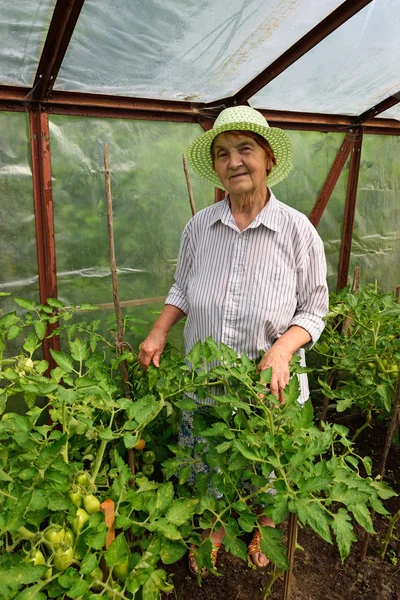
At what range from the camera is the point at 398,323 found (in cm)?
192

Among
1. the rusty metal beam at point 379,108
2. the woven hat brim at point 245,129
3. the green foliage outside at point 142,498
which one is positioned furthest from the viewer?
the rusty metal beam at point 379,108

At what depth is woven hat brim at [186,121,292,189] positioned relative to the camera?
1437 millimetres

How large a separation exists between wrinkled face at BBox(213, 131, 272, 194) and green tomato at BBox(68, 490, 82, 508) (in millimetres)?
995

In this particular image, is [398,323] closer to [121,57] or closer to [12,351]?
[121,57]

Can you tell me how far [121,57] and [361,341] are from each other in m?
1.52

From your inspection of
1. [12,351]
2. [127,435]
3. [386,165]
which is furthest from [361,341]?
[386,165]

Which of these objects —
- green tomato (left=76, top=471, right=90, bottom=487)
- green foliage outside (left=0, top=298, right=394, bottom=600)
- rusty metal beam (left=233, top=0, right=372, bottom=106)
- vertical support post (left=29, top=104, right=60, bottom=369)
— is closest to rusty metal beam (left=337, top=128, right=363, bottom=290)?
rusty metal beam (left=233, top=0, right=372, bottom=106)

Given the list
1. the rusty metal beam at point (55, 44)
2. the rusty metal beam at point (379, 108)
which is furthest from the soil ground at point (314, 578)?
the rusty metal beam at point (379, 108)

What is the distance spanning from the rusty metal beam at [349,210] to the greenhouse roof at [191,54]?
19.6 inches

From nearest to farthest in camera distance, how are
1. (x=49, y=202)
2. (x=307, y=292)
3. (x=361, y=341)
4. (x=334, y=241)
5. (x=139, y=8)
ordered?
(x=307, y=292) < (x=139, y=8) < (x=361, y=341) < (x=49, y=202) < (x=334, y=241)

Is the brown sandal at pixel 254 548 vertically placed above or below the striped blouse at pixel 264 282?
below

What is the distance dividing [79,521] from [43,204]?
1609 millimetres

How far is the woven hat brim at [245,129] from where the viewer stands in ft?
4.71

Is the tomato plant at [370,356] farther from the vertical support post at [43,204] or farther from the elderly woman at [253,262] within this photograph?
the vertical support post at [43,204]
